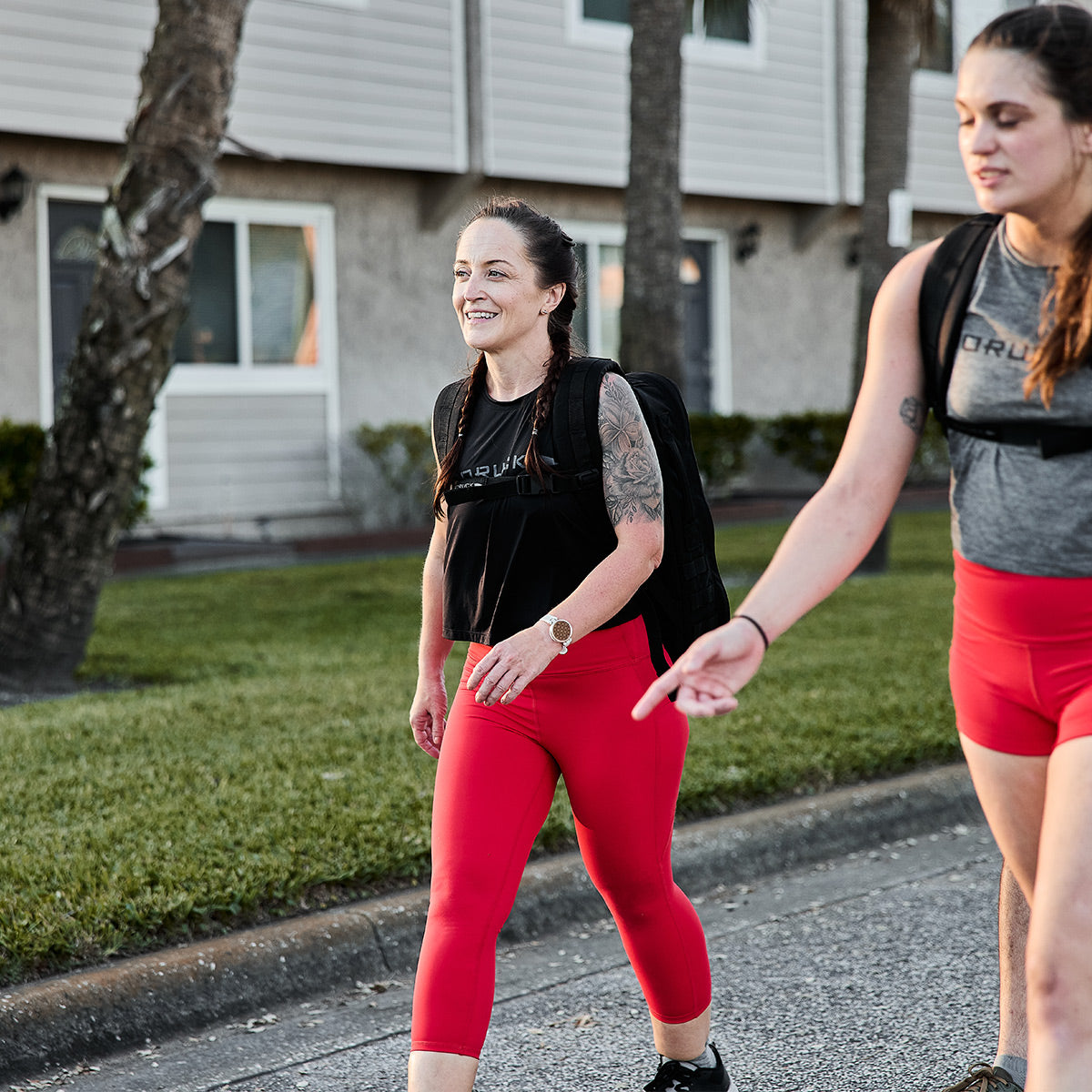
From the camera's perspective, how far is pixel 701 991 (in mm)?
3287

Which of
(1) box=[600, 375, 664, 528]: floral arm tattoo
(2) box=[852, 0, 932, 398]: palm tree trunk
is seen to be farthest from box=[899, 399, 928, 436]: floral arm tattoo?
(2) box=[852, 0, 932, 398]: palm tree trunk

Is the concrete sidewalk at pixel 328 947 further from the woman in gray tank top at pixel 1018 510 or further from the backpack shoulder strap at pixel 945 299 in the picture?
the backpack shoulder strap at pixel 945 299

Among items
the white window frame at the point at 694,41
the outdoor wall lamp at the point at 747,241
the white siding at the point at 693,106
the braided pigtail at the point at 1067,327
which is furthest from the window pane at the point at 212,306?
the braided pigtail at the point at 1067,327

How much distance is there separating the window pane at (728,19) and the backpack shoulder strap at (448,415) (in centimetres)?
1256

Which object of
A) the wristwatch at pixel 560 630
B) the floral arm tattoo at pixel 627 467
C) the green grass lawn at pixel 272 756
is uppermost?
the floral arm tattoo at pixel 627 467

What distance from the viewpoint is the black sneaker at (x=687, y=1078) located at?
3.32 m

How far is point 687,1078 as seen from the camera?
3316 millimetres

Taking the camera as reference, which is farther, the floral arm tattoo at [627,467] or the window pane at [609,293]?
the window pane at [609,293]

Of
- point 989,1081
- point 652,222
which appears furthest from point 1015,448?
point 652,222

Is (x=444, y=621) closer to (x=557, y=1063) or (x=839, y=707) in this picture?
(x=557, y=1063)

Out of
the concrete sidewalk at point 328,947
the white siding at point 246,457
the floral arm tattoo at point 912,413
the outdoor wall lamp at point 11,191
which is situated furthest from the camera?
the white siding at point 246,457

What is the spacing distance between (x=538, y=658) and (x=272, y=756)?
3.51m

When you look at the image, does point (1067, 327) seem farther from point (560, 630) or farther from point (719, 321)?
point (719, 321)

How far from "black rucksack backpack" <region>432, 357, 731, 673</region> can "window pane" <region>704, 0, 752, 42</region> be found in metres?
12.6
